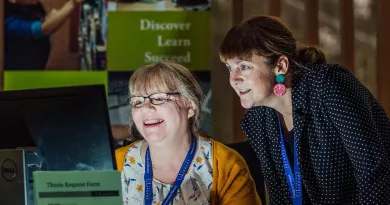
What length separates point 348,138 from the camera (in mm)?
1939

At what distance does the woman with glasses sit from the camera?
1.88 meters

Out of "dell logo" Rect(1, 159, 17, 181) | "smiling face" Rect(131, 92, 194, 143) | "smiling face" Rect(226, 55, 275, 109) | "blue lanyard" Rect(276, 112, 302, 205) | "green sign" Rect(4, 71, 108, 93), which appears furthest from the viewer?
"green sign" Rect(4, 71, 108, 93)

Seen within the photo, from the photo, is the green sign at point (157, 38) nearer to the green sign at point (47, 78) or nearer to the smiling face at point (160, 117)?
the green sign at point (47, 78)

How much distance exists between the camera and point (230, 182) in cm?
194

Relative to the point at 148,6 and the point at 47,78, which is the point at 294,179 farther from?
the point at 47,78

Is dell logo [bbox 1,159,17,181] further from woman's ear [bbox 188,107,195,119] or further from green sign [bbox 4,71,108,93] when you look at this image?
green sign [bbox 4,71,108,93]

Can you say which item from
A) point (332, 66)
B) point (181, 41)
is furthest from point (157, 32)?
point (332, 66)

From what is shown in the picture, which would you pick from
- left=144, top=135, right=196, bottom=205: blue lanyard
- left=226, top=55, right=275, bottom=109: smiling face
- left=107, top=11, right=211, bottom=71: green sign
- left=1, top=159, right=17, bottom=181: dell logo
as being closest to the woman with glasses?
left=144, top=135, right=196, bottom=205: blue lanyard

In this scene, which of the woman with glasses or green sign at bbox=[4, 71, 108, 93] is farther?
green sign at bbox=[4, 71, 108, 93]

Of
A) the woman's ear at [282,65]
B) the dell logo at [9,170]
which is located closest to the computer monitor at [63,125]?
the dell logo at [9,170]

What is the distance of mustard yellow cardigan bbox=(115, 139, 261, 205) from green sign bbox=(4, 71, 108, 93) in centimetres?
154

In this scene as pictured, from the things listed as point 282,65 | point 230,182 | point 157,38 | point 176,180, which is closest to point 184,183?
point 176,180

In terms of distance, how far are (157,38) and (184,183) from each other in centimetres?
162

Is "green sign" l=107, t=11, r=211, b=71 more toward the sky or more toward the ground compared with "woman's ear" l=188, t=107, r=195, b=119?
more toward the sky
